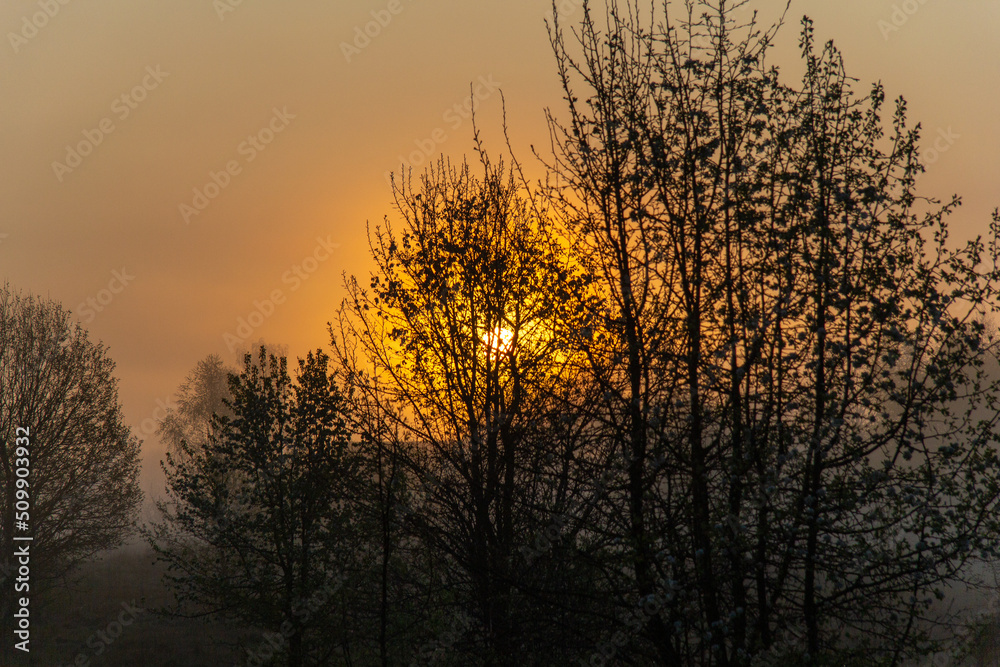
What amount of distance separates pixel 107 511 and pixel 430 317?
20.8 metres

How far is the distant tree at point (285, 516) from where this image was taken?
15312 millimetres

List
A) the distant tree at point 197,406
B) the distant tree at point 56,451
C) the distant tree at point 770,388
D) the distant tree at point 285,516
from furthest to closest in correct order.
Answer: the distant tree at point 197,406 < the distant tree at point 56,451 < the distant tree at point 285,516 < the distant tree at point 770,388

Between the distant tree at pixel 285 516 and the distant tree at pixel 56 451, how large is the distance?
30.9 ft

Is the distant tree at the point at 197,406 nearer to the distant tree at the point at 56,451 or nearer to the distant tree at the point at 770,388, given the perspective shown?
the distant tree at the point at 56,451

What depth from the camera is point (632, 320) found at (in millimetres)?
7734

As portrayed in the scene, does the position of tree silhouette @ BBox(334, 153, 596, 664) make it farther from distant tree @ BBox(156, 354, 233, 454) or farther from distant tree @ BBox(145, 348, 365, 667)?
distant tree @ BBox(156, 354, 233, 454)

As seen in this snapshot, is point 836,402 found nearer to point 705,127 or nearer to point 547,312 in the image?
point 705,127

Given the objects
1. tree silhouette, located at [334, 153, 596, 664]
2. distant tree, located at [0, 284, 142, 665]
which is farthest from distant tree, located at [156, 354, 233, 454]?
tree silhouette, located at [334, 153, 596, 664]

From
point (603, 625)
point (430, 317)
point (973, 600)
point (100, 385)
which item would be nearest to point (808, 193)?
point (603, 625)

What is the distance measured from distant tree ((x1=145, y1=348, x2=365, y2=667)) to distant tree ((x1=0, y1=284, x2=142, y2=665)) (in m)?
9.40

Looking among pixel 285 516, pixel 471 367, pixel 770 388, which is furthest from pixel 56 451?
pixel 770 388

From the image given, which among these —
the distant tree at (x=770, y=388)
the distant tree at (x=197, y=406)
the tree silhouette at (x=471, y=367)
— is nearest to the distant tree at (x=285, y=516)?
the tree silhouette at (x=471, y=367)

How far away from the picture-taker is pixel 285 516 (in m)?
16.3

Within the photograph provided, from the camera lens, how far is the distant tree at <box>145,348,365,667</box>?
15.3m
